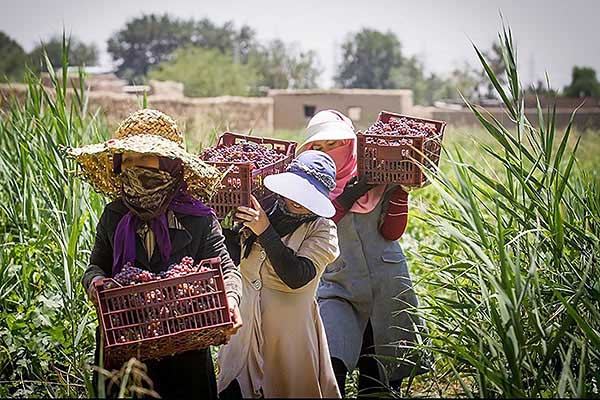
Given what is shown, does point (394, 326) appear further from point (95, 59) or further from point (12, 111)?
point (95, 59)

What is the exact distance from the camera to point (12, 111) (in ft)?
16.8

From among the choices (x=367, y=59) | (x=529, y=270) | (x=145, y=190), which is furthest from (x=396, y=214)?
(x=367, y=59)

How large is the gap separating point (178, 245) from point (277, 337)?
540mm

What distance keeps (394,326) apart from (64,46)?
2000 millimetres

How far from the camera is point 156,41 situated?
2965 inches

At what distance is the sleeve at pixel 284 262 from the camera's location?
2971 mm

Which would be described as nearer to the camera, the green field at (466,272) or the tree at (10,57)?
the green field at (466,272)

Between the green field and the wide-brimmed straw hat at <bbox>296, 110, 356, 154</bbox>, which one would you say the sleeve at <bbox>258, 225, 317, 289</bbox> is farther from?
the wide-brimmed straw hat at <bbox>296, 110, 356, 154</bbox>

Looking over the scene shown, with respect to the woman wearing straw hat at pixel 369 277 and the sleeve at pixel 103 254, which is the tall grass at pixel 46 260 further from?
the woman wearing straw hat at pixel 369 277


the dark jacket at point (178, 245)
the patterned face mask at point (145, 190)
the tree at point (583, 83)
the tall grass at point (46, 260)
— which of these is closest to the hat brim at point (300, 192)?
the dark jacket at point (178, 245)

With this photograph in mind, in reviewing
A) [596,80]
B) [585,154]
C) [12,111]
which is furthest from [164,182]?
[596,80]

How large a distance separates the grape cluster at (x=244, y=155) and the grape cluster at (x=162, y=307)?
0.63 m

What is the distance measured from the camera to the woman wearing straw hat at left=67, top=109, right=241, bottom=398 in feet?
9.32

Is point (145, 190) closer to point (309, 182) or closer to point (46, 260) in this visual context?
point (309, 182)
